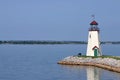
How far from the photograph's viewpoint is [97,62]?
58281 mm

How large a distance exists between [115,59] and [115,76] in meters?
9.51

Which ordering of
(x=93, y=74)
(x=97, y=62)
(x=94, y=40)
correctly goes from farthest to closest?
1. (x=94, y=40)
2. (x=97, y=62)
3. (x=93, y=74)

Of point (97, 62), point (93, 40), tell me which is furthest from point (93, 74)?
point (93, 40)

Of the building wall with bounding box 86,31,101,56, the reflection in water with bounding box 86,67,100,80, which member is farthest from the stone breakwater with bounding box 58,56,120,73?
the reflection in water with bounding box 86,67,100,80

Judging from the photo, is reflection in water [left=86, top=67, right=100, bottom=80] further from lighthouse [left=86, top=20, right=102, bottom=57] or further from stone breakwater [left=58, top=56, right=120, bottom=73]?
lighthouse [left=86, top=20, right=102, bottom=57]

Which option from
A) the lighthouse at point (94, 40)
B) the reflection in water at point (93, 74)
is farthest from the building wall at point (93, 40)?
the reflection in water at point (93, 74)

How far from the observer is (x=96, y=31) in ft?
202

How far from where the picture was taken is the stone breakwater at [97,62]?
5187 centimetres

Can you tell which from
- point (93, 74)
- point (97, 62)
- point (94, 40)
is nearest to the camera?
point (93, 74)

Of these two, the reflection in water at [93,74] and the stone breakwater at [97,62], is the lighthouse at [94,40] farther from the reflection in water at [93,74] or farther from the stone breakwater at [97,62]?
the reflection in water at [93,74]

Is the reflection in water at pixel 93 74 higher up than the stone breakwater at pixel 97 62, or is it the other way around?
the stone breakwater at pixel 97 62

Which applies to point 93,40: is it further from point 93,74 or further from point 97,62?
point 93,74

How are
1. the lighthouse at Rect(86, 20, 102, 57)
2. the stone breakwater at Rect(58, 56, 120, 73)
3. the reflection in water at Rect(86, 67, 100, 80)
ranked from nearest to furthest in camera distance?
1. the reflection in water at Rect(86, 67, 100, 80)
2. the stone breakwater at Rect(58, 56, 120, 73)
3. the lighthouse at Rect(86, 20, 102, 57)

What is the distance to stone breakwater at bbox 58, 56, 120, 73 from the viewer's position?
5187cm
